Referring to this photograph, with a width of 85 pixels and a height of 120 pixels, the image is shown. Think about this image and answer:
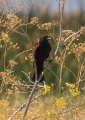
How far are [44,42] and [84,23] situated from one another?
3367mm

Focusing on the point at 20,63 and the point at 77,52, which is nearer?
the point at 77,52

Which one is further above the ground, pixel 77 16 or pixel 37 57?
pixel 77 16

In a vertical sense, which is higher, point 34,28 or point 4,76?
point 34,28

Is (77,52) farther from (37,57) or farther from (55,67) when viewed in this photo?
(55,67)

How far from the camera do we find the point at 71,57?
7.18 metres

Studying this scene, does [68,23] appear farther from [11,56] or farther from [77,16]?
[11,56]

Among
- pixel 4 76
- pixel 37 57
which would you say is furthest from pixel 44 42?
pixel 4 76

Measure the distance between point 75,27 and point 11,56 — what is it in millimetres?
1420

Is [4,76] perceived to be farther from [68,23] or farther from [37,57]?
[68,23]

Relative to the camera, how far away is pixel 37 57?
12.5 ft

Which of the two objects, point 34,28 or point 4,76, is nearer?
point 4,76

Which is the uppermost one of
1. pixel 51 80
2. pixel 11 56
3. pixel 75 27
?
pixel 75 27

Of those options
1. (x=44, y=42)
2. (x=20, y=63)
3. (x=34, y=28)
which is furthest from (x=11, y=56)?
(x=44, y=42)

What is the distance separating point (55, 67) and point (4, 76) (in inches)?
137
